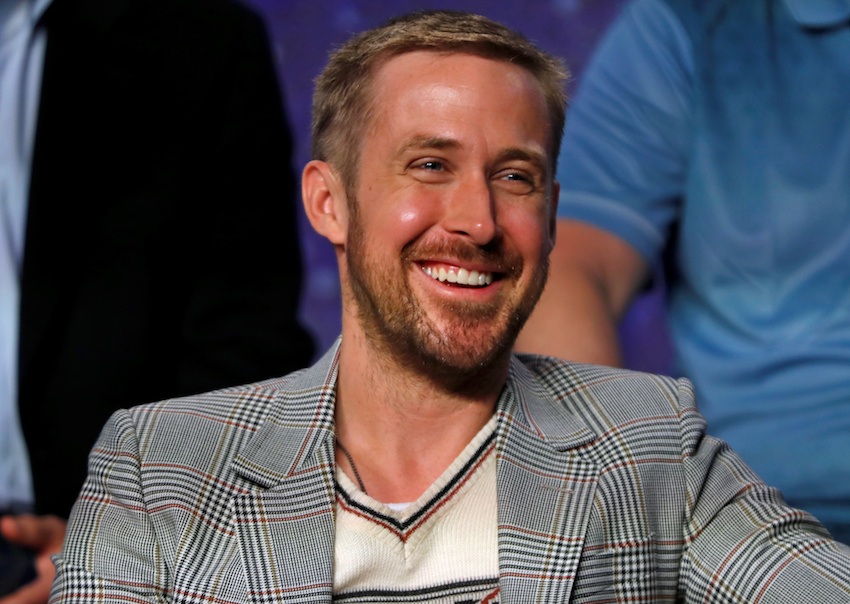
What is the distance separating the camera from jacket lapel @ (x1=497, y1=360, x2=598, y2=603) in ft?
4.53

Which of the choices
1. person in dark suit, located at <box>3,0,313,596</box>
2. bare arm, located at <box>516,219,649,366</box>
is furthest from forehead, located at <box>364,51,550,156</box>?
person in dark suit, located at <box>3,0,313,596</box>

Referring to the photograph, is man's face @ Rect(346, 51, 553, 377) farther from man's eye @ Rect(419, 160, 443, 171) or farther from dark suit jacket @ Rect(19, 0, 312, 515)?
dark suit jacket @ Rect(19, 0, 312, 515)

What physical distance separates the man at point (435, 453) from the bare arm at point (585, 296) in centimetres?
47

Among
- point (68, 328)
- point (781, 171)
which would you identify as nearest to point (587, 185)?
point (781, 171)

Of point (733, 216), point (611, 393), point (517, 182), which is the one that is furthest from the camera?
point (733, 216)

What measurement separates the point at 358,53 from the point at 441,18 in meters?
0.15

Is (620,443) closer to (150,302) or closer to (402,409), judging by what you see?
(402,409)

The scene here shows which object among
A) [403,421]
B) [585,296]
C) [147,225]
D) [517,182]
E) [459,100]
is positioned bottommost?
[403,421]

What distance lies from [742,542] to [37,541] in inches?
55.8

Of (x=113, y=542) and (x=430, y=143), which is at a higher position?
(x=430, y=143)

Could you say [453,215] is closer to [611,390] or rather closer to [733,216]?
[611,390]

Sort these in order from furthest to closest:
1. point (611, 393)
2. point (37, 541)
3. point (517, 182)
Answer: point (37, 541) → point (611, 393) → point (517, 182)

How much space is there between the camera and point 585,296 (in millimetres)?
2080

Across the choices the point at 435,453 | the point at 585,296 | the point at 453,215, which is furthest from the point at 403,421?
the point at 585,296
